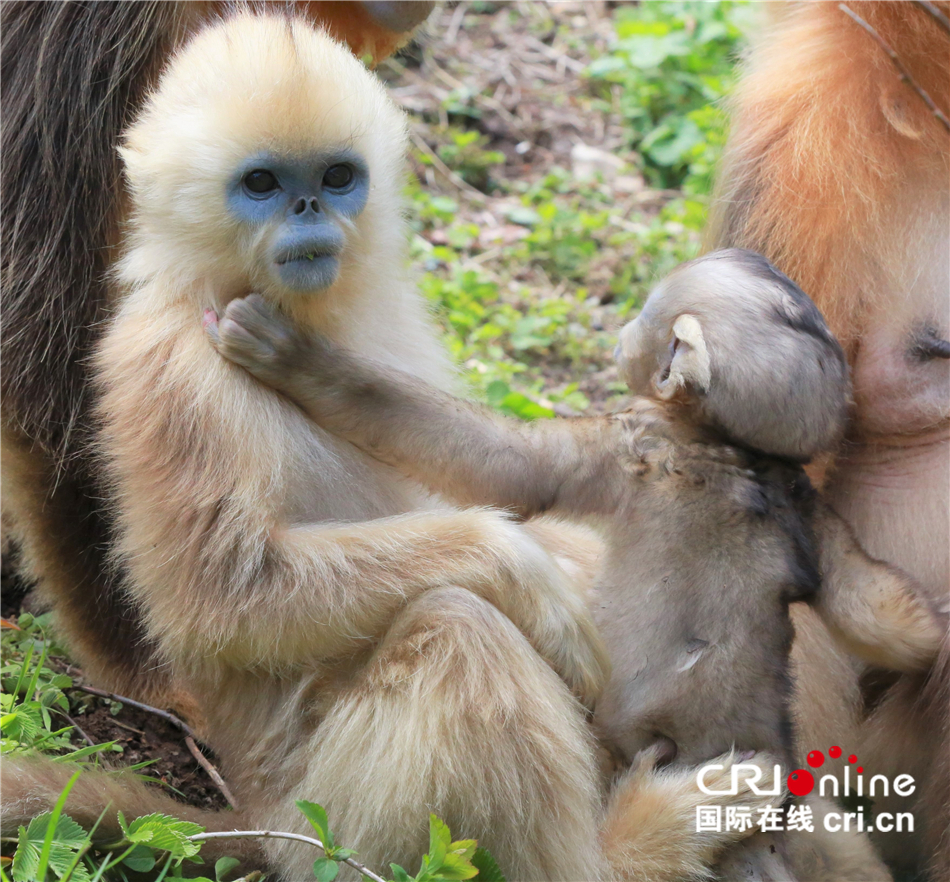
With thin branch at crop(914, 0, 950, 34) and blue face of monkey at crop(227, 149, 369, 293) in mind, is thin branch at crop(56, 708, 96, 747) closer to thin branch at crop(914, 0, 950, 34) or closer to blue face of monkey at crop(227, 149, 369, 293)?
blue face of monkey at crop(227, 149, 369, 293)

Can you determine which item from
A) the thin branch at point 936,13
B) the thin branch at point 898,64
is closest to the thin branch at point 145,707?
the thin branch at point 898,64

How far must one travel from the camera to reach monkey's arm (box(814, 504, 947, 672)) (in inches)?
119

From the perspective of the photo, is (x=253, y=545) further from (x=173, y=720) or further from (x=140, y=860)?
(x=173, y=720)

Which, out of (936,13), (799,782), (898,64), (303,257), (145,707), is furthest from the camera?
(145,707)

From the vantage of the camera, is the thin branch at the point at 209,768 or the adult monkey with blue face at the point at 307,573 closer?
the adult monkey with blue face at the point at 307,573

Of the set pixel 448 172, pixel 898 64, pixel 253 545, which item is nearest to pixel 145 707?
pixel 253 545

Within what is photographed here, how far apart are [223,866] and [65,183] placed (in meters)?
2.03

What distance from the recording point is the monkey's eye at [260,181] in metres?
2.68

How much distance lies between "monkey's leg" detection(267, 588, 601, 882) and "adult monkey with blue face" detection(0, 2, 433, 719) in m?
1.26

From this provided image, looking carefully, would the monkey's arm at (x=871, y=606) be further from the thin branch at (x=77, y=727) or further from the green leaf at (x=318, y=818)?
the thin branch at (x=77, y=727)

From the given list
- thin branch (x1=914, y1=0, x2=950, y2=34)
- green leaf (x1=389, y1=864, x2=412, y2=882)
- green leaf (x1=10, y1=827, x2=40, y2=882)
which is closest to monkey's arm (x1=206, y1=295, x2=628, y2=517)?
green leaf (x1=389, y1=864, x2=412, y2=882)

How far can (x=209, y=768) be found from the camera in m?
3.61

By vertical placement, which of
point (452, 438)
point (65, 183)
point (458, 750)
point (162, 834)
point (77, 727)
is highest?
point (65, 183)

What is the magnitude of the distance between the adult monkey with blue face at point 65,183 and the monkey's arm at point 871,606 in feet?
6.67
